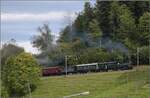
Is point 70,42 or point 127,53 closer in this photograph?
point 127,53

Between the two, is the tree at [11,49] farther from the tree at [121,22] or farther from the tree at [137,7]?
the tree at [137,7]

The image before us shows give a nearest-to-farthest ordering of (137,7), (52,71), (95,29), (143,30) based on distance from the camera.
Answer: (52,71) → (143,30) → (95,29) → (137,7)

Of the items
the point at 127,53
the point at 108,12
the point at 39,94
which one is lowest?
the point at 39,94

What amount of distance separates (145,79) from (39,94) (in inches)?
335

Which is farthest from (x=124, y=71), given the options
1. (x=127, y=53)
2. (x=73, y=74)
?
(x=73, y=74)

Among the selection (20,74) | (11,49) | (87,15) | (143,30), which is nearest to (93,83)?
(20,74)

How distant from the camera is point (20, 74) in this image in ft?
113

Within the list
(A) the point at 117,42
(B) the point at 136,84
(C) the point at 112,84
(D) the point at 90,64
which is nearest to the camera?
(B) the point at 136,84

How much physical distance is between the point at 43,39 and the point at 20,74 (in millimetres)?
12316

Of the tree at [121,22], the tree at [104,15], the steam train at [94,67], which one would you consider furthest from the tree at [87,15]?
the steam train at [94,67]

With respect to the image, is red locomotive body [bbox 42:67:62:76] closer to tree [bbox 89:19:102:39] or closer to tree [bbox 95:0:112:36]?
tree [bbox 89:19:102:39]

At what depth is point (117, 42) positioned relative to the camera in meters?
39.8

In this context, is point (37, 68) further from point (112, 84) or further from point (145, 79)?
point (145, 79)

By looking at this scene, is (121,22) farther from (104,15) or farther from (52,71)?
(52,71)
